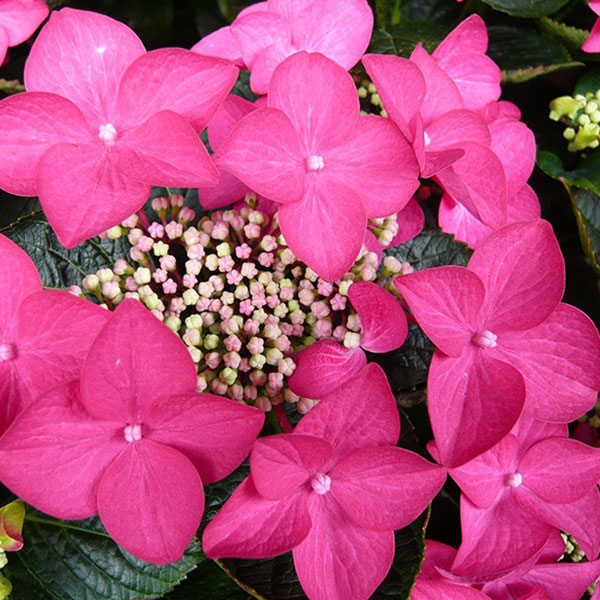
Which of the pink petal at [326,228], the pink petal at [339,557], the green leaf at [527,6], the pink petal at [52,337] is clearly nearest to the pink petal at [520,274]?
the pink petal at [326,228]

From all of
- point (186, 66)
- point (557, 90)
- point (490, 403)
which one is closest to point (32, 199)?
point (186, 66)

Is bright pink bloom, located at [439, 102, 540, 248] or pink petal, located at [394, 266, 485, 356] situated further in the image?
bright pink bloom, located at [439, 102, 540, 248]

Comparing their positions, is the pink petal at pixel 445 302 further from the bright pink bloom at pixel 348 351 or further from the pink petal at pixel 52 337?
the pink petal at pixel 52 337

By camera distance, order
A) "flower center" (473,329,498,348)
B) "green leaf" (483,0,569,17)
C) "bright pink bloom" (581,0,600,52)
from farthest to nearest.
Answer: "green leaf" (483,0,569,17)
"bright pink bloom" (581,0,600,52)
"flower center" (473,329,498,348)

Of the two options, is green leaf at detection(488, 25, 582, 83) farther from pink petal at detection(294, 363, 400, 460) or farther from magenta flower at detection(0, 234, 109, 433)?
magenta flower at detection(0, 234, 109, 433)

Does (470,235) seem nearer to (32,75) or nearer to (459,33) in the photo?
(459,33)

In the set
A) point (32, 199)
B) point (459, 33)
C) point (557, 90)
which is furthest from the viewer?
point (557, 90)

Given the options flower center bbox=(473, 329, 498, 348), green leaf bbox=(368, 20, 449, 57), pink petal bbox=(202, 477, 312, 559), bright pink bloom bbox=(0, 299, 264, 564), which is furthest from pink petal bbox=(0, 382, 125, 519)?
green leaf bbox=(368, 20, 449, 57)
